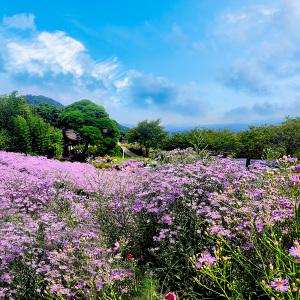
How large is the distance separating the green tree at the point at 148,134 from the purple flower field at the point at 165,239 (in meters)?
34.9

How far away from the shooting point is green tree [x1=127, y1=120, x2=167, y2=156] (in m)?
40.5

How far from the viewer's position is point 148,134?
40.8 m

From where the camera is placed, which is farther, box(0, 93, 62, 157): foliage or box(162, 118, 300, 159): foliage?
box(162, 118, 300, 159): foliage

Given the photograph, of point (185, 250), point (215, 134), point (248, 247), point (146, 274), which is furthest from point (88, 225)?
point (215, 134)

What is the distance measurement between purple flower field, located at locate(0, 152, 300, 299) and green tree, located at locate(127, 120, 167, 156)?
34.9 metres

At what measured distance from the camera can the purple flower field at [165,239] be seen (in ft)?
10.1

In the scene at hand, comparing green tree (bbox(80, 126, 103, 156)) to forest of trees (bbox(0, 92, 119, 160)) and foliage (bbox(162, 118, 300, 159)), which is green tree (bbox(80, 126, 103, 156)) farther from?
foliage (bbox(162, 118, 300, 159))

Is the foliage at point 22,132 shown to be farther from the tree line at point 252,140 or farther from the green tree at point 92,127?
the tree line at point 252,140

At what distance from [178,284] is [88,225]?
1695 mm

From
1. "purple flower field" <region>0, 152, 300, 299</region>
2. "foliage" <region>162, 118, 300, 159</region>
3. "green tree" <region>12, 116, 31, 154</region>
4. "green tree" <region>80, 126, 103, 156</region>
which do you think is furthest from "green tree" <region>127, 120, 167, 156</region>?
"purple flower field" <region>0, 152, 300, 299</region>

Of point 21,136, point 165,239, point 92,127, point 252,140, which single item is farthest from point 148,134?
point 165,239

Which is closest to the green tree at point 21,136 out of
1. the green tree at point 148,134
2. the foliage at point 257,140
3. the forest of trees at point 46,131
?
the forest of trees at point 46,131

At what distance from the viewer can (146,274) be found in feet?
12.3

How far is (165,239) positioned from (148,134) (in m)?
36.9
